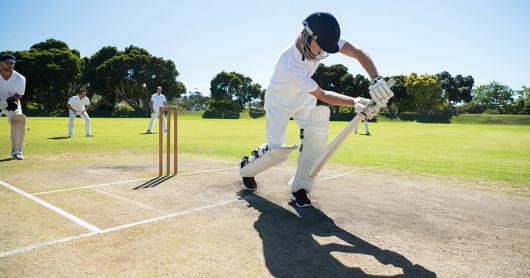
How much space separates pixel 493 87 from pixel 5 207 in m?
120

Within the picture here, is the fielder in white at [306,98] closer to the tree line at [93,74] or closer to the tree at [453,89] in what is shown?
the tree line at [93,74]

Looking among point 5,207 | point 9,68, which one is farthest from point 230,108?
point 5,207

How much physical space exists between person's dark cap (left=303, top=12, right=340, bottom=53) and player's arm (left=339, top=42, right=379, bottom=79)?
16.8 inches

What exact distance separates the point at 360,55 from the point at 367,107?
97 cm

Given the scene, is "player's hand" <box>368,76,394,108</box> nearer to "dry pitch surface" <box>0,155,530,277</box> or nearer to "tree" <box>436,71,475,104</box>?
"dry pitch surface" <box>0,155,530,277</box>

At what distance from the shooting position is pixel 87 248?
298 cm

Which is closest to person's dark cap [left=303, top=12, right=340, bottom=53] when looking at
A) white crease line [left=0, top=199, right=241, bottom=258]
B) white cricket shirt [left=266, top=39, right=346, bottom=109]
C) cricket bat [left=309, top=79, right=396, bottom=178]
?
white cricket shirt [left=266, top=39, right=346, bottom=109]

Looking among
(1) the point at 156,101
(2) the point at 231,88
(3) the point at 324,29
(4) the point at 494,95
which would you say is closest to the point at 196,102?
(2) the point at 231,88

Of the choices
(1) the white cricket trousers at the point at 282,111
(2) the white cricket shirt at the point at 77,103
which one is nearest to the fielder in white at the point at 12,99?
(1) the white cricket trousers at the point at 282,111

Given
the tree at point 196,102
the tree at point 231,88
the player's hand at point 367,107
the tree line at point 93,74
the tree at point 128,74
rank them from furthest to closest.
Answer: the tree at point 196,102 → the tree at point 231,88 → the tree at point 128,74 → the tree line at point 93,74 → the player's hand at point 367,107

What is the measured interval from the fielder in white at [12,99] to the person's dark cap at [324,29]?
7.55 m

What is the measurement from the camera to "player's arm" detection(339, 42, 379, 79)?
4555 millimetres

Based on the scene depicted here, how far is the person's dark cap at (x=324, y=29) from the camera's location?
4.11 metres

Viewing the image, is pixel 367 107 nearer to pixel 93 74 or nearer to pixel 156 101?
pixel 156 101
